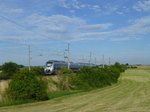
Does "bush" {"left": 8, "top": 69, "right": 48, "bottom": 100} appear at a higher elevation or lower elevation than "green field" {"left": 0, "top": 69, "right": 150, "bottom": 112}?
higher

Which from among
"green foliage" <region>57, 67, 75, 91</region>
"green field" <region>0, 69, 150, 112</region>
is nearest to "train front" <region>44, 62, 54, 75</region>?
"green foliage" <region>57, 67, 75, 91</region>

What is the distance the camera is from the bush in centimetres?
2142

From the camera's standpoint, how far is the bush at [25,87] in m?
21.4

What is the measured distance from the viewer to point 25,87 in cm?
2164

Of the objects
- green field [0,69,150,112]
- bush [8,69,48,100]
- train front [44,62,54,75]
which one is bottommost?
green field [0,69,150,112]

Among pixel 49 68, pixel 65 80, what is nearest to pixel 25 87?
pixel 65 80

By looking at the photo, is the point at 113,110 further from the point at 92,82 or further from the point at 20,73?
the point at 92,82

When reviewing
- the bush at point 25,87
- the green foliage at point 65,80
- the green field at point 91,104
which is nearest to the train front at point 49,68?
the green foliage at point 65,80

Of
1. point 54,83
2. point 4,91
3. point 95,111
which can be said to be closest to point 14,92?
point 4,91

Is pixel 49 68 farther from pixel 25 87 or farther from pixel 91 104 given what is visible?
pixel 91 104

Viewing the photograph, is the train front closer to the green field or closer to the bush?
the green field

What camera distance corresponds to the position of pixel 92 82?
37.2 m

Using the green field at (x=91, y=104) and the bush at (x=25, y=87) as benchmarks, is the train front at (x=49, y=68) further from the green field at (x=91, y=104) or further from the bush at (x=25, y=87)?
the bush at (x=25, y=87)

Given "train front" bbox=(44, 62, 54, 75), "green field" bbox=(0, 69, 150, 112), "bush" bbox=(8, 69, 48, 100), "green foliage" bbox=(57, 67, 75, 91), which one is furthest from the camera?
"train front" bbox=(44, 62, 54, 75)
